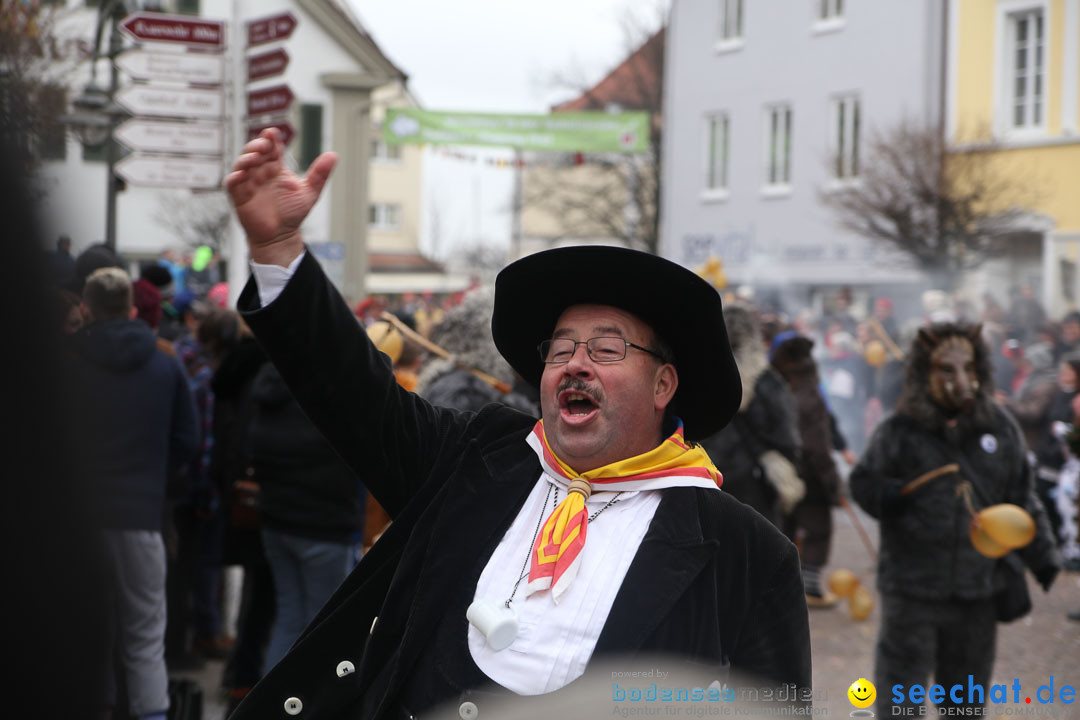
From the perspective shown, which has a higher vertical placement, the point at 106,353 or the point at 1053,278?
the point at 1053,278

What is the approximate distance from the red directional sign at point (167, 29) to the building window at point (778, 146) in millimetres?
22840

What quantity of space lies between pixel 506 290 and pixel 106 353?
111 inches

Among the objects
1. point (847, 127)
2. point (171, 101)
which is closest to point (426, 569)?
point (171, 101)

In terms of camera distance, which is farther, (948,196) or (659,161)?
(659,161)

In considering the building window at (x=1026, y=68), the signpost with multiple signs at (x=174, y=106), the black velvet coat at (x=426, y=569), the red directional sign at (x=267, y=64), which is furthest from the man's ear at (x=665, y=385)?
the building window at (x=1026, y=68)

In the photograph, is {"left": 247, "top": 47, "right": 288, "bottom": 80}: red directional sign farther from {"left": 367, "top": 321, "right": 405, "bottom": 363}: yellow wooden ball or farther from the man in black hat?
the man in black hat

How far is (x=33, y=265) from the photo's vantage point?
3.31 ft

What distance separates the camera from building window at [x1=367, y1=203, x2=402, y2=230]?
224 feet

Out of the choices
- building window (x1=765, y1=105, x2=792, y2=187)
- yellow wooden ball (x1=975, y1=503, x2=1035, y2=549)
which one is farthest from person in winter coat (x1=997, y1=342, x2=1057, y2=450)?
building window (x1=765, y1=105, x2=792, y2=187)

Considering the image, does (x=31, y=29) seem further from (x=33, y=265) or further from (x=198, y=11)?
(x=198, y=11)

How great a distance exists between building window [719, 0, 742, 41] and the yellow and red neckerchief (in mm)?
29719

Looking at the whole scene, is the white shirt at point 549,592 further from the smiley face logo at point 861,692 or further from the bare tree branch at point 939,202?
the bare tree branch at point 939,202

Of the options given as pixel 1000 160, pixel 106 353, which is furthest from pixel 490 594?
pixel 1000 160

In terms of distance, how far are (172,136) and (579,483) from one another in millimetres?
6323
